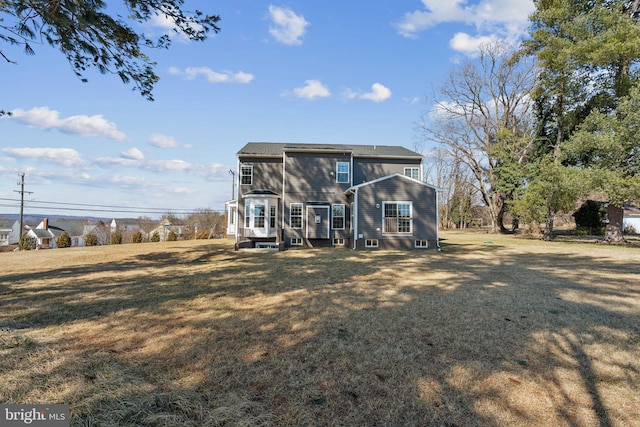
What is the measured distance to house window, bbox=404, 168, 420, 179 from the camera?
66.6 ft

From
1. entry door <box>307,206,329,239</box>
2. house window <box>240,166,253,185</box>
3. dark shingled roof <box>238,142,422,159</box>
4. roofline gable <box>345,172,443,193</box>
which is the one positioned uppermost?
dark shingled roof <box>238,142,422,159</box>

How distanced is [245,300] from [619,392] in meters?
5.48

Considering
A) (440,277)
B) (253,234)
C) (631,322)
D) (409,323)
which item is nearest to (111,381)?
(409,323)

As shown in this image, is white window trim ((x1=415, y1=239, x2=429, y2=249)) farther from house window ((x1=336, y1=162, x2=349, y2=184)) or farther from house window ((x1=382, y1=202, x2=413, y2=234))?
house window ((x1=336, y1=162, x2=349, y2=184))

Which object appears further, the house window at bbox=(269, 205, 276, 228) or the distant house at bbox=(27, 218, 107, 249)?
the distant house at bbox=(27, 218, 107, 249)

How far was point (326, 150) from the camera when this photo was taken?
61.6ft

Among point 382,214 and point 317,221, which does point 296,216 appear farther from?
point 382,214

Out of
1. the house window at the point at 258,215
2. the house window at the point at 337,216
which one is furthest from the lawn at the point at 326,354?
the house window at the point at 337,216

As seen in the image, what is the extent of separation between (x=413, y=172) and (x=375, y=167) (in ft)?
8.15

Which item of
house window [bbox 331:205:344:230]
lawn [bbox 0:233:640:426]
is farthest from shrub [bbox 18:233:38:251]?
house window [bbox 331:205:344:230]

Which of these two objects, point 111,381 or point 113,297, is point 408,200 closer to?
point 113,297

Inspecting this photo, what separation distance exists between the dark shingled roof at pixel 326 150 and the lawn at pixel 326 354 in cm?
1225

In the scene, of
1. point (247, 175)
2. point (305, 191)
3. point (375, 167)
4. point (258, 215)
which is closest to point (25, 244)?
point (247, 175)

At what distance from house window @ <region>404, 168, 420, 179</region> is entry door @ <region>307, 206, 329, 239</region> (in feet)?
18.8
